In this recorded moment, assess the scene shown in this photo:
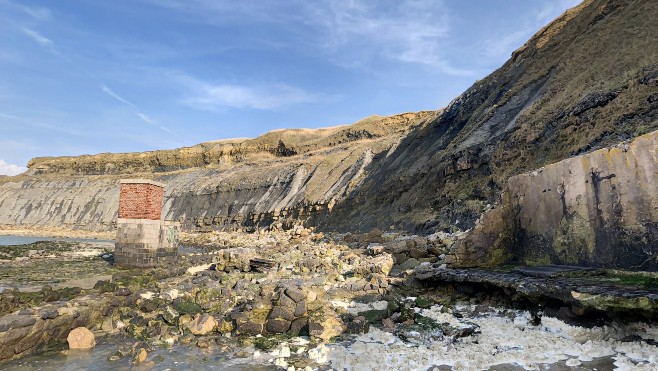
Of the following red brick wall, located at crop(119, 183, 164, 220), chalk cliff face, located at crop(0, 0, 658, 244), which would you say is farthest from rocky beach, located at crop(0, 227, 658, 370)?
chalk cliff face, located at crop(0, 0, 658, 244)

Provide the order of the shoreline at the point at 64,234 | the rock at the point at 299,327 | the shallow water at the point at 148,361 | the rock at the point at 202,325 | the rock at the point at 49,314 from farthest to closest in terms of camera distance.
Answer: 1. the shoreline at the point at 64,234
2. the rock at the point at 202,325
3. the rock at the point at 299,327
4. the rock at the point at 49,314
5. the shallow water at the point at 148,361

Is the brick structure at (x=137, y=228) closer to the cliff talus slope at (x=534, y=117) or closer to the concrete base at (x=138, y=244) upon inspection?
the concrete base at (x=138, y=244)

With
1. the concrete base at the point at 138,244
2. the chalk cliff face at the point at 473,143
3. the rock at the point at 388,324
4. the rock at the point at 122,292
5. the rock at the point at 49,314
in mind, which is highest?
the chalk cliff face at the point at 473,143

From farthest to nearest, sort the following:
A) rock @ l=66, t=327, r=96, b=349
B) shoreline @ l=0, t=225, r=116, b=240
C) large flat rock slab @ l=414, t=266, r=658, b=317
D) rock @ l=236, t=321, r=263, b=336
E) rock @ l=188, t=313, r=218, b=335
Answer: shoreline @ l=0, t=225, r=116, b=240, rock @ l=188, t=313, r=218, b=335, rock @ l=236, t=321, r=263, b=336, rock @ l=66, t=327, r=96, b=349, large flat rock slab @ l=414, t=266, r=658, b=317

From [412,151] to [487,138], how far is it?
9493 mm

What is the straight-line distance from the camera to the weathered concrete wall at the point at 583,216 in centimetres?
641

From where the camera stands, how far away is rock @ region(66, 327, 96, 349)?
6.56 metres

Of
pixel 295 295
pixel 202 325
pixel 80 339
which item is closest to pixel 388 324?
pixel 295 295

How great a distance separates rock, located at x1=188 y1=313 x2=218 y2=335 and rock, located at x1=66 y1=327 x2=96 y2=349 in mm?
1618

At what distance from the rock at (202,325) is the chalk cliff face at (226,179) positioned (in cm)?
2420

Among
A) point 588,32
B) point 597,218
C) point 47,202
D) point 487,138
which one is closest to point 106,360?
point 597,218

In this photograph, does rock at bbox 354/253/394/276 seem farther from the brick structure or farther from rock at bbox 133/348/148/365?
the brick structure

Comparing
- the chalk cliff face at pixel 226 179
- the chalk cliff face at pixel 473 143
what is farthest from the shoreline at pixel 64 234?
the chalk cliff face at pixel 473 143

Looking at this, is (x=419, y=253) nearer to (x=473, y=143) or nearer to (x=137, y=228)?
(x=137, y=228)
